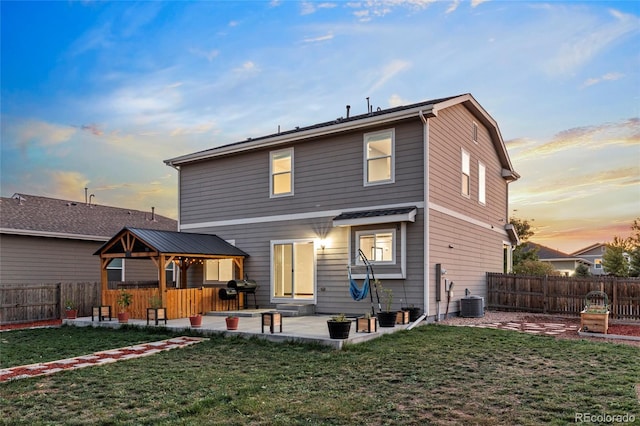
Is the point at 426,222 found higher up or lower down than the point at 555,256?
higher up

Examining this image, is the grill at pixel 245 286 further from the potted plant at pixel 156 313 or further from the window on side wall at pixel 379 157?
the window on side wall at pixel 379 157

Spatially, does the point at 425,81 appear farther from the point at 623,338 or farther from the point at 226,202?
the point at 623,338

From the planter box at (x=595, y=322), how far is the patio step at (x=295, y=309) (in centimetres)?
681

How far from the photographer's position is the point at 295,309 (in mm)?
13820

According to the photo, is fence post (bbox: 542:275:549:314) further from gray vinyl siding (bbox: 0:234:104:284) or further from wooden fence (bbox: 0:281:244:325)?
gray vinyl siding (bbox: 0:234:104:284)

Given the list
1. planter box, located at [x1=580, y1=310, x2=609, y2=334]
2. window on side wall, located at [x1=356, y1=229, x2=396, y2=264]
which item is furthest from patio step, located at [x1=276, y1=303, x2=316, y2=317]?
planter box, located at [x1=580, y1=310, x2=609, y2=334]

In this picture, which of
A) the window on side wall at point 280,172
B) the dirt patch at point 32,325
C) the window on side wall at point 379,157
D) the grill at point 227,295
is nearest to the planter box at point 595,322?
the window on side wall at point 379,157

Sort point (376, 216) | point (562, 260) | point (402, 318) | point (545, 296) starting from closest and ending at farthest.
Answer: point (402, 318) < point (376, 216) < point (545, 296) < point (562, 260)

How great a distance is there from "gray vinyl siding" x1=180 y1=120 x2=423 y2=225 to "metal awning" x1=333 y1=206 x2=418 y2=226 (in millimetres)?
321

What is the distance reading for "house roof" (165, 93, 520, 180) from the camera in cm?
1256

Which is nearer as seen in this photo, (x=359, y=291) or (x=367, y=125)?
(x=359, y=291)

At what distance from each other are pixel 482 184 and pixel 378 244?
570 centimetres

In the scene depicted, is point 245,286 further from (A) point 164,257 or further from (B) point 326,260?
(A) point 164,257

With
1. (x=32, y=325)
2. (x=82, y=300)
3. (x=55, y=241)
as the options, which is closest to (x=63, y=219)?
(x=55, y=241)
